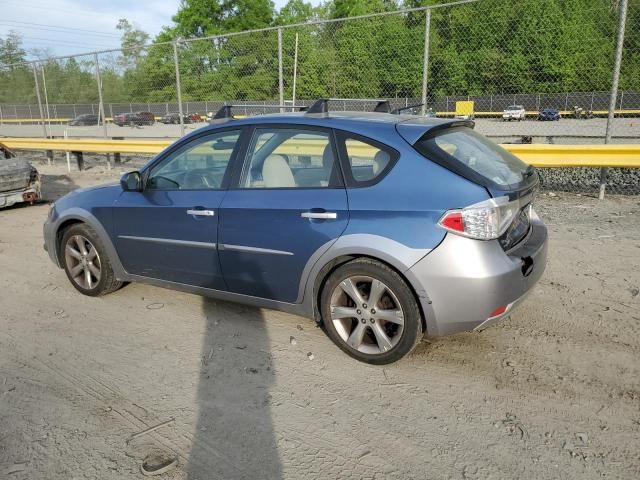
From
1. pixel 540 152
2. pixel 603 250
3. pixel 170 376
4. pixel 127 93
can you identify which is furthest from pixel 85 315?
pixel 127 93

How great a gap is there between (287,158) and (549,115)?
445 inches

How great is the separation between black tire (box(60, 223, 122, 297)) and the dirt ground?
0.34 feet

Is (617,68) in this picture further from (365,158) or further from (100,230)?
(100,230)

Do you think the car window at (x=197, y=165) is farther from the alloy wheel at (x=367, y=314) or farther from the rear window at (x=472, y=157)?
the rear window at (x=472, y=157)

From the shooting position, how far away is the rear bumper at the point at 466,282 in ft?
9.85

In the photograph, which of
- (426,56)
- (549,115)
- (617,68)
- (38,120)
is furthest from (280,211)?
(38,120)

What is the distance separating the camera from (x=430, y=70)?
9031 millimetres

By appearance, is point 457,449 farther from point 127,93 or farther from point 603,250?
point 127,93

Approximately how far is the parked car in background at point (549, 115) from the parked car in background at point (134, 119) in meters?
10.4

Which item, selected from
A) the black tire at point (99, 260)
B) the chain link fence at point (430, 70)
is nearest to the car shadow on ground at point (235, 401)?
the black tire at point (99, 260)

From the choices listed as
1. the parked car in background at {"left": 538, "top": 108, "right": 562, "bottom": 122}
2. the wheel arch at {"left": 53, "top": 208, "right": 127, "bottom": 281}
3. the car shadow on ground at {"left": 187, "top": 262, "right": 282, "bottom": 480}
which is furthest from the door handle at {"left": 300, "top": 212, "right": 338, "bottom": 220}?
the parked car in background at {"left": 538, "top": 108, "right": 562, "bottom": 122}

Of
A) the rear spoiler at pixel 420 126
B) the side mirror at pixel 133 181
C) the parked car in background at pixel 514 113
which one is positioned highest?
the parked car in background at pixel 514 113

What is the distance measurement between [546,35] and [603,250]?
5166mm

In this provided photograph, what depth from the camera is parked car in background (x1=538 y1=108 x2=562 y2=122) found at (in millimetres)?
12422
